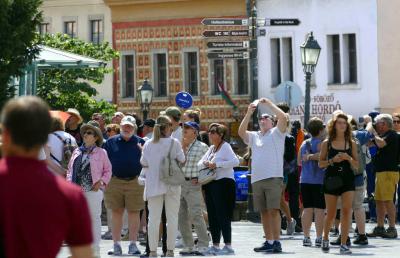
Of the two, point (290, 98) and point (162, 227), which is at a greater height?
point (290, 98)

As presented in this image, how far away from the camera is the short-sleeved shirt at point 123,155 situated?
61.7ft

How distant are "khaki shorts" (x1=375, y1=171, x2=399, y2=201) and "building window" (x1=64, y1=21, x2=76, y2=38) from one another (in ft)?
128

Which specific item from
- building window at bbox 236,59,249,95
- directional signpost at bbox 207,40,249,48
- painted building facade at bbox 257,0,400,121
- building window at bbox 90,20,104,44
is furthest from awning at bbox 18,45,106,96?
building window at bbox 90,20,104,44

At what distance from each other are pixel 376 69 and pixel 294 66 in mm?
3385

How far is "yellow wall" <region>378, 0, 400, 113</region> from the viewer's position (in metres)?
51.0

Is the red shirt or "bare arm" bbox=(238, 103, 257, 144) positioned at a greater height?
"bare arm" bbox=(238, 103, 257, 144)

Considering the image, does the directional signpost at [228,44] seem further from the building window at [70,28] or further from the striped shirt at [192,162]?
the building window at [70,28]

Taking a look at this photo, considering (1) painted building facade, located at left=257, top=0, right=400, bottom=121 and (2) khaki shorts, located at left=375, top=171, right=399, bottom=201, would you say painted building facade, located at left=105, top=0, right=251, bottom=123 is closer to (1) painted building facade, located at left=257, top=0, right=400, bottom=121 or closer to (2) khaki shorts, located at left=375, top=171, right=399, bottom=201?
(1) painted building facade, located at left=257, top=0, right=400, bottom=121

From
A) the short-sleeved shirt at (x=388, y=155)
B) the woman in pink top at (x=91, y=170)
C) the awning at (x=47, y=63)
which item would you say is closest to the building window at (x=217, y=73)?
the awning at (x=47, y=63)

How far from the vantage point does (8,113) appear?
6.56 metres

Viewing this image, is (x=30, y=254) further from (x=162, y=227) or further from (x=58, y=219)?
(x=162, y=227)

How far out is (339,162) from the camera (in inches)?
693

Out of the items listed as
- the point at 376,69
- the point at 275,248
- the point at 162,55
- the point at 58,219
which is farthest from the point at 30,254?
the point at 162,55

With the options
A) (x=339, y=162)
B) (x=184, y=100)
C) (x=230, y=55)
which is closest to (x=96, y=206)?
(x=339, y=162)
